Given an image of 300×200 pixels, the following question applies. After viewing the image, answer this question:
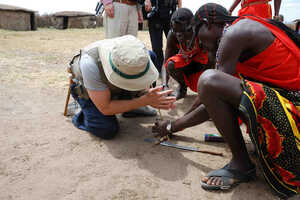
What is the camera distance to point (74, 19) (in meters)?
14.5

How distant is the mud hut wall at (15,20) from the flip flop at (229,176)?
12.8m

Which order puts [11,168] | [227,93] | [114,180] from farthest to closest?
[11,168], [114,180], [227,93]

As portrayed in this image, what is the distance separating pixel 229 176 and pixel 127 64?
3.26 ft

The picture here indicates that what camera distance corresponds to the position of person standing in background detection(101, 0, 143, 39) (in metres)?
3.25

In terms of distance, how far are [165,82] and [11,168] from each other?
2210 mm

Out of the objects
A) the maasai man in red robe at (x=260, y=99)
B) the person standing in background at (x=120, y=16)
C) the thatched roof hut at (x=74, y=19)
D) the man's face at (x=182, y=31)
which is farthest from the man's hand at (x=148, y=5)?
the thatched roof hut at (x=74, y=19)

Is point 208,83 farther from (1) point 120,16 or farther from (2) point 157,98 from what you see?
(1) point 120,16

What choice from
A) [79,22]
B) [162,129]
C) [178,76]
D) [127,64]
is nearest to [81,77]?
[127,64]

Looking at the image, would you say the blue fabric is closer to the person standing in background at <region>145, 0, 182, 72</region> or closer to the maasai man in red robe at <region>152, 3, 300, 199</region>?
the maasai man in red robe at <region>152, 3, 300, 199</region>

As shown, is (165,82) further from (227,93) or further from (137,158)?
(227,93)

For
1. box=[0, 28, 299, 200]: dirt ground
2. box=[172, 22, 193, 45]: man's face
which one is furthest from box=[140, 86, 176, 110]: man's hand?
box=[172, 22, 193, 45]: man's face

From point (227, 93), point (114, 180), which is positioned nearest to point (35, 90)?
point (114, 180)

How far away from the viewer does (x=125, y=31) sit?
11.3 feet

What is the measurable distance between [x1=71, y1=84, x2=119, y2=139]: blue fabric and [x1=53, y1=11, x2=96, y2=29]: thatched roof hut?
42.6 feet
